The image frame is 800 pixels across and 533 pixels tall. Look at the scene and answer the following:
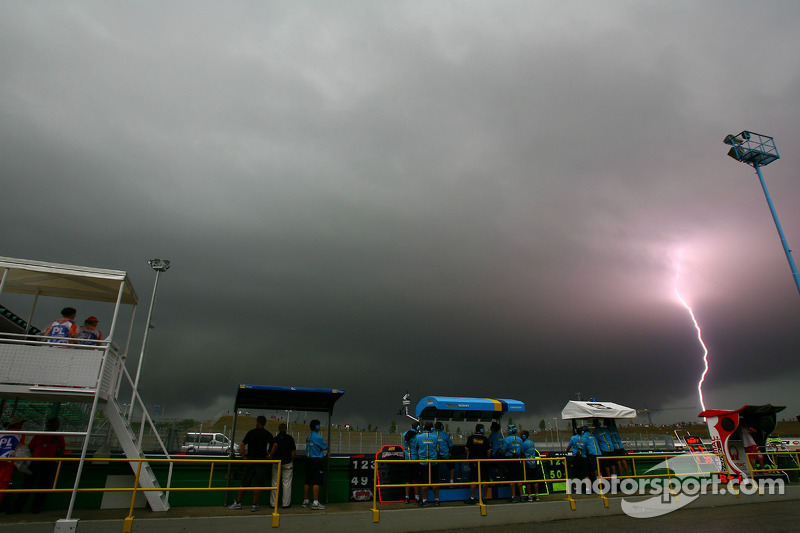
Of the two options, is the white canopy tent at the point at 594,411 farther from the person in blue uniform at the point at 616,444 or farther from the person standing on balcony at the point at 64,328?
the person standing on balcony at the point at 64,328

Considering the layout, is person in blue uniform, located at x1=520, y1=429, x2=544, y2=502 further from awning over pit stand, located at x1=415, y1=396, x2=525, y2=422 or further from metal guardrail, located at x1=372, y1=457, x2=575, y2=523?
awning over pit stand, located at x1=415, y1=396, x2=525, y2=422

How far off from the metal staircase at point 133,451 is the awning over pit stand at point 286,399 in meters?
1.72

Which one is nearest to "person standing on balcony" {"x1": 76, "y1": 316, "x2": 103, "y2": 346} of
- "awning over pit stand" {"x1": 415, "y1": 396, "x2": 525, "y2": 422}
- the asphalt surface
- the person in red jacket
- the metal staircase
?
the metal staircase

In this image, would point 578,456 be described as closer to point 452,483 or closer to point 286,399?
point 452,483

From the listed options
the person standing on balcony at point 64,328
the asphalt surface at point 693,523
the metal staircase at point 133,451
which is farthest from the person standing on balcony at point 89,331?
the asphalt surface at point 693,523

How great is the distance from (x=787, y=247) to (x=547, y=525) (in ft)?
70.7

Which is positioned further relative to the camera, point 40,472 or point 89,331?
point 89,331

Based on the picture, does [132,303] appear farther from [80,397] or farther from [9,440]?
[9,440]

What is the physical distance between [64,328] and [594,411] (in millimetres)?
14518

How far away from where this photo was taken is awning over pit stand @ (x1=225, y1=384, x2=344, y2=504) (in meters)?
11.3

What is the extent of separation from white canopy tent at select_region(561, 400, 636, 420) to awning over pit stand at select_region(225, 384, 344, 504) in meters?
7.73

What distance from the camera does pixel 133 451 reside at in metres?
9.90

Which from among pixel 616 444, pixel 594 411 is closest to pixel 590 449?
pixel 594 411

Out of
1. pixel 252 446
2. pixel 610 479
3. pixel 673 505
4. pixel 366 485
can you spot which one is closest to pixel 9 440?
pixel 252 446
